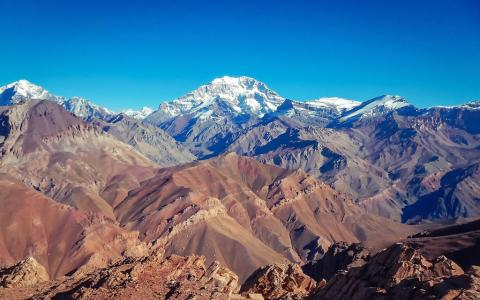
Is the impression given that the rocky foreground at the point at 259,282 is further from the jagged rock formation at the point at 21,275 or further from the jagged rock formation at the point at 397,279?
the jagged rock formation at the point at 21,275

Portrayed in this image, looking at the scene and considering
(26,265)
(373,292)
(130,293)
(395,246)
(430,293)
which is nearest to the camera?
(430,293)

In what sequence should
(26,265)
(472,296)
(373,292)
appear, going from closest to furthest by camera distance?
(472,296), (373,292), (26,265)

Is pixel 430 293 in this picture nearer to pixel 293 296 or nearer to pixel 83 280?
pixel 293 296

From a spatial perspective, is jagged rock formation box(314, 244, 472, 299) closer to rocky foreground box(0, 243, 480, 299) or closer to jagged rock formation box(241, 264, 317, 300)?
rocky foreground box(0, 243, 480, 299)

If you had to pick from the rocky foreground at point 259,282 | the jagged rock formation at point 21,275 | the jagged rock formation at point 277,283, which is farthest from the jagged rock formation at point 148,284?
the jagged rock formation at point 21,275

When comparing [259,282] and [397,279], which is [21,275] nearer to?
[259,282]

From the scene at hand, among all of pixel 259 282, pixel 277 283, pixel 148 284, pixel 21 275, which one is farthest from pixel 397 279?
pixel 21 275

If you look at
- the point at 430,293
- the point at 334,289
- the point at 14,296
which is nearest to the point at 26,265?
the point at 14,296
